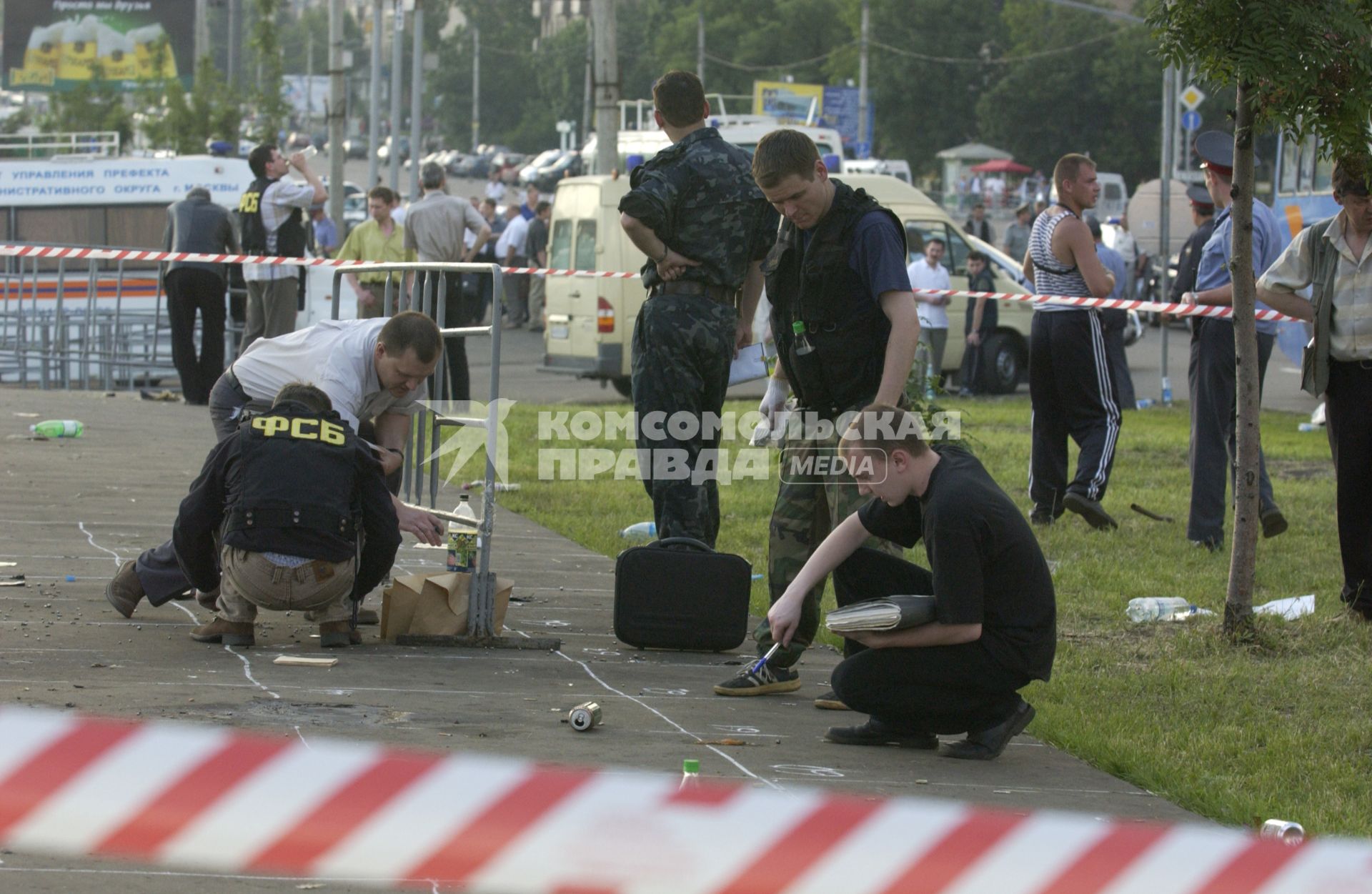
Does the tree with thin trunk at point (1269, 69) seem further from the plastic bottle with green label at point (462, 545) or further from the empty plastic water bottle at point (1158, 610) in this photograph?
the plastic bottle with green label at point (462, 545)

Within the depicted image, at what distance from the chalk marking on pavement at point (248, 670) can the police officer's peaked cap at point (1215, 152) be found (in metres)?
5.51

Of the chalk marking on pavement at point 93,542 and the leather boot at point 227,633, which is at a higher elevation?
the leather boot at point 227,633

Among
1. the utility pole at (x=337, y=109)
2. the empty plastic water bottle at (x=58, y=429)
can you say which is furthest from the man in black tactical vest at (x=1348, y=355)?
the utility pole at (x=337, y=109)

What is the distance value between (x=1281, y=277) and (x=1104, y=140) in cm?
6904

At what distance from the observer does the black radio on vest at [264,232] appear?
49.5 ft

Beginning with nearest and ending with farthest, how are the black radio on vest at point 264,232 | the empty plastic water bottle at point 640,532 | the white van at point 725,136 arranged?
1. the empty plastic water bottle at point 640,532
2. the black radio on vest at point 264,232
3. the white van at point 725,136

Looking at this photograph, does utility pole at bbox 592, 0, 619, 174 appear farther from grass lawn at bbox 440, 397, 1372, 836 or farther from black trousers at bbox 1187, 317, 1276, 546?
black trousers at bbox 1187, 317, 1276, 546

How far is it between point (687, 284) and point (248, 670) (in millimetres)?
2367

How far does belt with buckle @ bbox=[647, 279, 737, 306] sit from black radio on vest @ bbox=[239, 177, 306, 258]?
28.0 feet

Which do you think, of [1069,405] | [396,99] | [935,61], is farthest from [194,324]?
[935,61]

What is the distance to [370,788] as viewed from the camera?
2.52 metres

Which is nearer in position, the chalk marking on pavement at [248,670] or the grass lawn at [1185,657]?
the grass lawn at [1185,657]

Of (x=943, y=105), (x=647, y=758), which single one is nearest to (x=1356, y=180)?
(x=647, y=758)

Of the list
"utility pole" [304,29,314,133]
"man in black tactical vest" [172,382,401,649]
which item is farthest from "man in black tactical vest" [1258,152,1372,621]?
"utility pole" [304,29,314,133]
